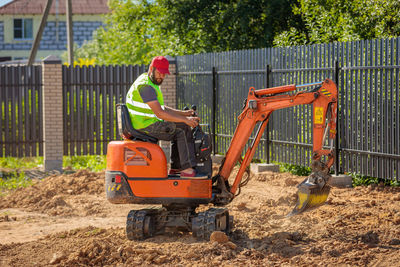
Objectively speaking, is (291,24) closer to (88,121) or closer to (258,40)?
(258,40)

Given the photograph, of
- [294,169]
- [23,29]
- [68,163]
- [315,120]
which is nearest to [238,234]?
[315,120]

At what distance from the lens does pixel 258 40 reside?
2008cm

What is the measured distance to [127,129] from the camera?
7.77m

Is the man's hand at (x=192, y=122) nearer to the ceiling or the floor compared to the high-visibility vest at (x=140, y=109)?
nearer to the floor

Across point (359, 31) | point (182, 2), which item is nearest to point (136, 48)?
point (182, 2)

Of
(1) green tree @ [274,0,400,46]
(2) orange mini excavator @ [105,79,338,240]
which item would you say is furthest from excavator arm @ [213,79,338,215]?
(1) green tree @ [274,0,400,46]

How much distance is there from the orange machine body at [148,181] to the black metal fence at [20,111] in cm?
848

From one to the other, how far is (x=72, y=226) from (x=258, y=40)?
1180 cm

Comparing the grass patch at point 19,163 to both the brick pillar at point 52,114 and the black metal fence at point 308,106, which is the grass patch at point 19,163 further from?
the black metal fence at point 308,106

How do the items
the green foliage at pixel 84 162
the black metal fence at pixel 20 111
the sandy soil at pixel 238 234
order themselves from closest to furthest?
1. the sandy soil at pixel 238 234
2. the black metal fence at pixel 20 111
3. the green foliage at pixel 84 162

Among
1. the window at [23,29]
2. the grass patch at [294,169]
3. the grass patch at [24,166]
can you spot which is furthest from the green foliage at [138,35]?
the window at [23,29]

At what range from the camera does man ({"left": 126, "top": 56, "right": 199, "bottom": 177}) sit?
7605mm

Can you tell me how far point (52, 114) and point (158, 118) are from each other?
8480mm

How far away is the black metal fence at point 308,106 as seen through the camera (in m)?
10.2
